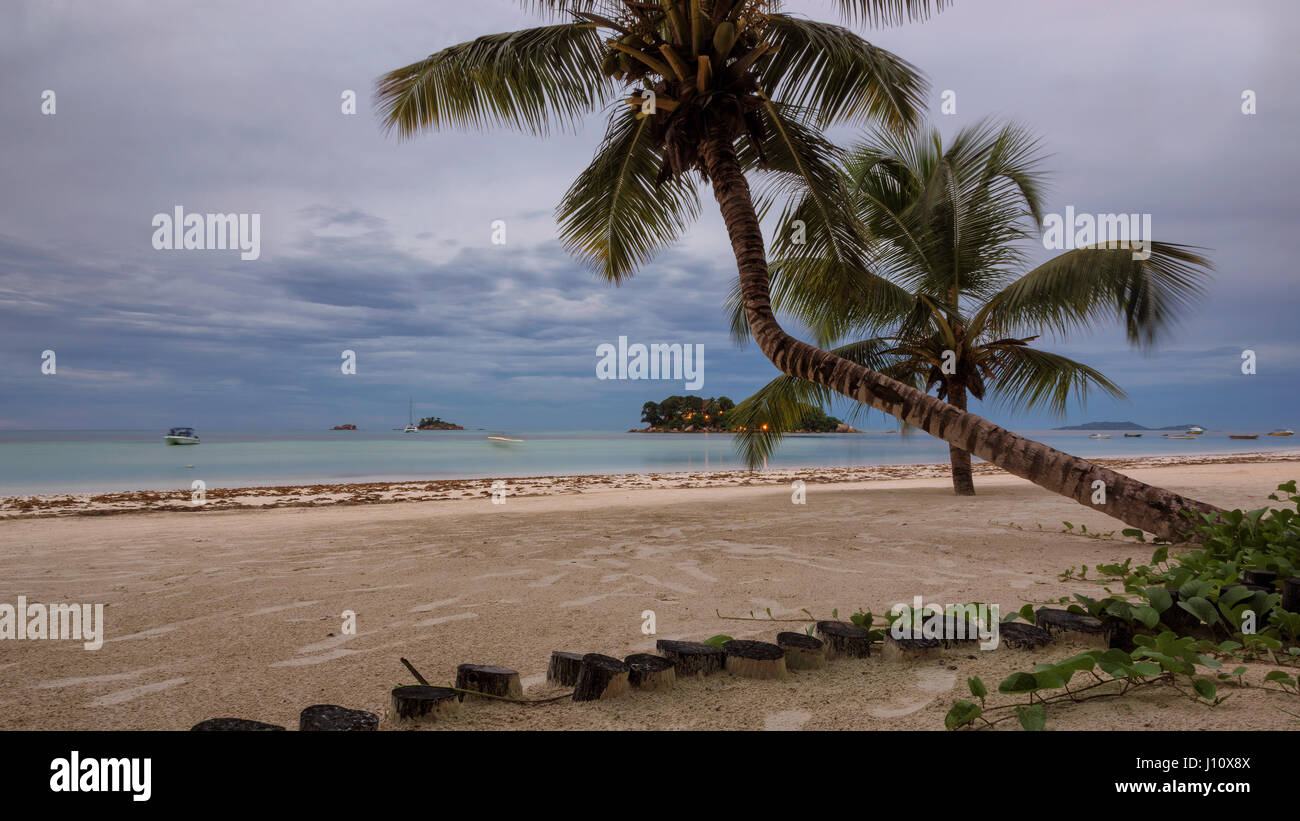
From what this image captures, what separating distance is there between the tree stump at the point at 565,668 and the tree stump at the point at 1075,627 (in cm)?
155

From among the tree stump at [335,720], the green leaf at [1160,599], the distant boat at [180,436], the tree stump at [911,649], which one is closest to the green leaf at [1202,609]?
the green leaf at [1160,599]

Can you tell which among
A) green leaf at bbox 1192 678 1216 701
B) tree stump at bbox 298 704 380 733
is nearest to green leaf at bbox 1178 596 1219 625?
green leaf at bbox 1192 678 1216 701

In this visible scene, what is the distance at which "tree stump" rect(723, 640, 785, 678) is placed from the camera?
74.9 inches

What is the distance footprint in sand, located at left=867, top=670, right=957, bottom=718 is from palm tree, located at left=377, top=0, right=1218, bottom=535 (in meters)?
3.43

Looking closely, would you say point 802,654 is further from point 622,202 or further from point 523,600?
point 622,202

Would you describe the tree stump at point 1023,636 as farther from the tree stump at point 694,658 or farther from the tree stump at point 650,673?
the tree stump at point 650,673

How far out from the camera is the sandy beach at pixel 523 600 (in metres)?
1.72

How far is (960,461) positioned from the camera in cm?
947

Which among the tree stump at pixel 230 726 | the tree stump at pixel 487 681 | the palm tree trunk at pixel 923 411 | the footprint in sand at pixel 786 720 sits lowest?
the footprint in sand at pixel 786 720

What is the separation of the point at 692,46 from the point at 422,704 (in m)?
6.25
